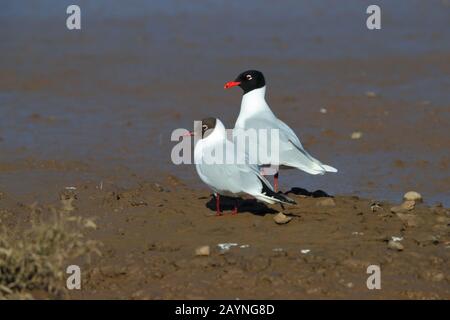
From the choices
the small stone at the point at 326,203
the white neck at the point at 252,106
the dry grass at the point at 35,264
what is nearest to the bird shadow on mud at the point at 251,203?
the small stone at the point at 326,203

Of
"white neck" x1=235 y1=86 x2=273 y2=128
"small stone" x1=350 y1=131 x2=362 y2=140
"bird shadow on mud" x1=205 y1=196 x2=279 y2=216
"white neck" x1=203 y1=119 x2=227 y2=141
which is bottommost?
"bird shadow on mud" x1=205 y1=196 x2=279 y2=216

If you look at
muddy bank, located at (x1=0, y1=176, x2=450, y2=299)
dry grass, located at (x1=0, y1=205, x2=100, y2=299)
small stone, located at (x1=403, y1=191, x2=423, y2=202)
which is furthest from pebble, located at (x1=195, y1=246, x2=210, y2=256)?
small stone, located at (x1=403, y1=191, x2=423, y2=202)

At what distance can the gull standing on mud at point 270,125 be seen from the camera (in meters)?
9.24

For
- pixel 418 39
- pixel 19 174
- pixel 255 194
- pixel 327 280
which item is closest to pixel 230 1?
pixel 418 39

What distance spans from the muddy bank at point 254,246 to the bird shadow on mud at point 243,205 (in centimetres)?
1

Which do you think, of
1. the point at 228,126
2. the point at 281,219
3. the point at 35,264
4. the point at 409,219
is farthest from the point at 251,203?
the point at 228,126

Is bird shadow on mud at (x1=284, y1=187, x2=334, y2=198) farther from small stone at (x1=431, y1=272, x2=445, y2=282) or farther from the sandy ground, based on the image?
small stone at (x1=431, y1=272, x2=445, y2=282)

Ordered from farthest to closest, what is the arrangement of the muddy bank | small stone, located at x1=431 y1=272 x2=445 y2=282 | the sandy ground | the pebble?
the pebble → the sandy ground → small stone, located at x1=431 y1=272 x2=445 y2=282 → the muddy bank

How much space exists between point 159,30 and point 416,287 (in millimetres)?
11448

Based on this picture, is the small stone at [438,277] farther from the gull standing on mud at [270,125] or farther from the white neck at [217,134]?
the white neck at [217,134]

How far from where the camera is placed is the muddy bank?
22.9 ft

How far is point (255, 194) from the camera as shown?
8336 mm

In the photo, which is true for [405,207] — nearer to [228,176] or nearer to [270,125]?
[270,125]

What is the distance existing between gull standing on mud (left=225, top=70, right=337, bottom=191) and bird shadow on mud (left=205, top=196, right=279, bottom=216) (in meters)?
0.40
